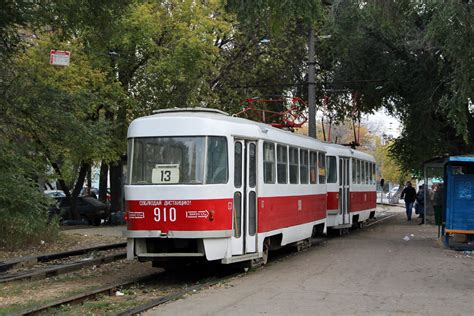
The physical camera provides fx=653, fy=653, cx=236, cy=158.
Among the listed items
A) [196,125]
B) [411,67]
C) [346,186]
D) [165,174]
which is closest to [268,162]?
[196,125]

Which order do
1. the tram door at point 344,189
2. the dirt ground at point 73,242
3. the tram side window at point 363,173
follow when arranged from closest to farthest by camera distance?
the dirt ground at point 73,242
the tram door at point 344,189
the tram side window at point 363,173

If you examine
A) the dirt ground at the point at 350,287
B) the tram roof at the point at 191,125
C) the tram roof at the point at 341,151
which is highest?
the tram roof at the point at 341,151

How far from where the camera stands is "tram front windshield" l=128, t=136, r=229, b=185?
11656 millimetres

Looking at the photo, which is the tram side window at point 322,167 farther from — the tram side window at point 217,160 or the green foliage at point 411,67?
the tram side window at point 217,160

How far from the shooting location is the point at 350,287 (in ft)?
35.4

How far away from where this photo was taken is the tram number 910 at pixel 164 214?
452 inches

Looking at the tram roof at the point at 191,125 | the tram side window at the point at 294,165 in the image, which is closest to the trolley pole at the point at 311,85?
the tram side window at the point at 294,165

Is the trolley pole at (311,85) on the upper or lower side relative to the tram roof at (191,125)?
upper

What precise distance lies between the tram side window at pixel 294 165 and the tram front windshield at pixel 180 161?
373 centimetres

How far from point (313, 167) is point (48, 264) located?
7178mm

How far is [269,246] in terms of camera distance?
48.1 ft

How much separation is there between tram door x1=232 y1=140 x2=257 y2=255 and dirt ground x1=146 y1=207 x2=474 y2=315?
0.68 metres

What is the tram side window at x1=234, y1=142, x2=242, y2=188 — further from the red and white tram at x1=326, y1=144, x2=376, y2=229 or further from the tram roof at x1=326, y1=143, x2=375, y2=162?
the tram roof at x1=326, y1=143, x2=375, y2=162

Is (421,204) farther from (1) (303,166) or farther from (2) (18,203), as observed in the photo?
(2) (18,203)
